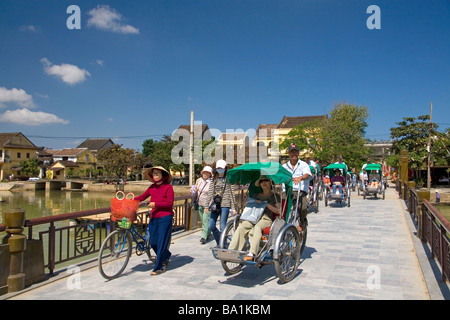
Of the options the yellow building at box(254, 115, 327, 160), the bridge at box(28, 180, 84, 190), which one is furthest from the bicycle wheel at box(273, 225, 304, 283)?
the bridge at box(28, 180, 84, 190)

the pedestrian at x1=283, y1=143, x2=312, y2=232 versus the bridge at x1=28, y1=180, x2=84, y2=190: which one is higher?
the pedestrian at x1=283, y1=143, x2=312, y2=232

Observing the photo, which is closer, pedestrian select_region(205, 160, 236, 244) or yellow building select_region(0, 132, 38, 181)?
pedestrian select_region(205, 160, 236, 244)

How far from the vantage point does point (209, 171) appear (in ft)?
25.3

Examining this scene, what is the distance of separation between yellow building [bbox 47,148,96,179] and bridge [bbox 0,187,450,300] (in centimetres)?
6347

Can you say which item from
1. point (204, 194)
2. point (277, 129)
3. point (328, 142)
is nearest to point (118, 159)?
point (277, 129)

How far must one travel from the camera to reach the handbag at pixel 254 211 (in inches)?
195

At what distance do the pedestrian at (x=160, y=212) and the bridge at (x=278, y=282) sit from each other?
1.07ft

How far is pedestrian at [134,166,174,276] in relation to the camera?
213 inches

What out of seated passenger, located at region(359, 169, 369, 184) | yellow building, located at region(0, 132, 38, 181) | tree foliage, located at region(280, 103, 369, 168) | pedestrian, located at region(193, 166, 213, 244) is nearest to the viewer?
pedestrian, located at region(193, 166, 213, 244)

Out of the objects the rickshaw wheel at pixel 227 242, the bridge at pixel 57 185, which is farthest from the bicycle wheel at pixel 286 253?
the bridge at pixel 57 185

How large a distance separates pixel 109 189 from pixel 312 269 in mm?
48766

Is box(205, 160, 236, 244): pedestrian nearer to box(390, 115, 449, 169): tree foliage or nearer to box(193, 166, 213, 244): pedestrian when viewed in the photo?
box(193, 166, 213, 244): pedestrian

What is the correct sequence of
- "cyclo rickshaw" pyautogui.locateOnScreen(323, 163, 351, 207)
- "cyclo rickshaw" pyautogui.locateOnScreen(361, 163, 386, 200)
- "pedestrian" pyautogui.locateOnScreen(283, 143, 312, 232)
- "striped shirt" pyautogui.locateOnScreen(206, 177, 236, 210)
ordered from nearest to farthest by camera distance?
"pedestrian" pyautogui.locateOnScreen(283, 143, 312, 232) < "striped shirt" pyautogui.locateOnScreen(206, 177, 236, 210) < "cyclo rickshaw" pyautogui.locateOnScreen(323, 163, 351, 207) < "cyclo rickshaw" pyautogui.locateOnScreen(361, 163, 386, 200)

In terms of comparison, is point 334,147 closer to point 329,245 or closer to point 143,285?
point 329,245
